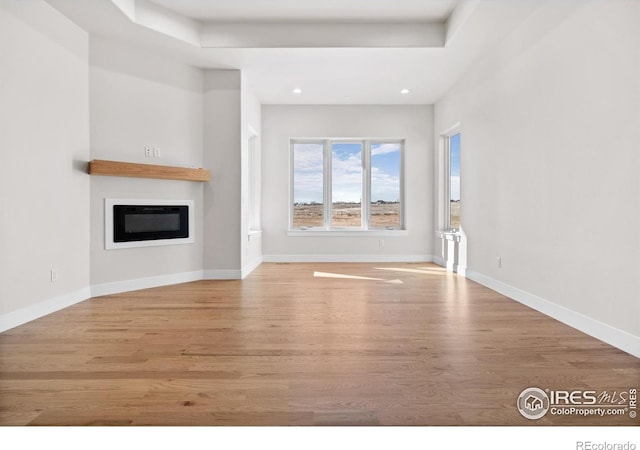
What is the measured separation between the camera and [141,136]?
475 centimetres

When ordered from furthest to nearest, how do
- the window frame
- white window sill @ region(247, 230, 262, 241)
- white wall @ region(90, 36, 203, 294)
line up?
the window frame < white window sill @ region(247, 230, 262, 241) < white wall @ region(90, 36, 203, 294)

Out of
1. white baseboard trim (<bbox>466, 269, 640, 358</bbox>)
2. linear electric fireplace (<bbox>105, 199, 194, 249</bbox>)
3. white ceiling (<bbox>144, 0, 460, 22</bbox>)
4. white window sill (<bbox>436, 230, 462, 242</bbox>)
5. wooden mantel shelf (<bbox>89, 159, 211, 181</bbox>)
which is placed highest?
white ceiling (<bbox>144, 0, 460, 22</bbox>)

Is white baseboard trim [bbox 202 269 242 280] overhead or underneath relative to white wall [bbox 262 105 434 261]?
underneath

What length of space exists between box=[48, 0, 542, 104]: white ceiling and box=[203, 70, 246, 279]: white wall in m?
0.30

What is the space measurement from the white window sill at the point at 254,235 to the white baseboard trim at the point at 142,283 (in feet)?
3.62

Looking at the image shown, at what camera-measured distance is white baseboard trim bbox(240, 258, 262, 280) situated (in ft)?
18.5

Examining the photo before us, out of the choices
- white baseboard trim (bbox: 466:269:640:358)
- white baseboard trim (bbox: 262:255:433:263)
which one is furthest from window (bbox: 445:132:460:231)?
white baseboard trim (bbox: 466:269:640:358)

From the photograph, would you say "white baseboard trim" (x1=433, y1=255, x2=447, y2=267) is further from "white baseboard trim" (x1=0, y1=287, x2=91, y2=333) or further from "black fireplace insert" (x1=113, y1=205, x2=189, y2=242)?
"white baseboard trim" (x1=0, y1=287, x2=91, y2=333)

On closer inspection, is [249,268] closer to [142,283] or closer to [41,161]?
[142,283]

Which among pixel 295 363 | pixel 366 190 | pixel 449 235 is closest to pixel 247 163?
pixel 366 190

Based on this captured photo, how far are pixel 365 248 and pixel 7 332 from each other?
18.1 feet

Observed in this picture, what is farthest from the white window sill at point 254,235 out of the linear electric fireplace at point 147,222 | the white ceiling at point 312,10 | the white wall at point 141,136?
the white ceiling at point 312,10

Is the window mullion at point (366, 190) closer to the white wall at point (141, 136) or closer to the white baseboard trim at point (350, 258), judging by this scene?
the white baseboard trim at point (350, 258)

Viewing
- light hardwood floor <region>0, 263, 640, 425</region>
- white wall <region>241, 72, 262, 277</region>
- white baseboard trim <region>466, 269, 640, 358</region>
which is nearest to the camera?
light hardwood floor <region>0, 263, 640, 425</region>
